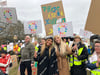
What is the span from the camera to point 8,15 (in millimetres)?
5680

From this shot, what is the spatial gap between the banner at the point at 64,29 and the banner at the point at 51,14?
407mm

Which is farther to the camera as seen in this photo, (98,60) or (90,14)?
(90,14)

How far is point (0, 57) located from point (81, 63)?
2.60 m

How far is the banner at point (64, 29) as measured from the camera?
519 centimetres

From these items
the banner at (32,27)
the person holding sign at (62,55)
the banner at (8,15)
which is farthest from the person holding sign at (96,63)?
the banner at (8,15)

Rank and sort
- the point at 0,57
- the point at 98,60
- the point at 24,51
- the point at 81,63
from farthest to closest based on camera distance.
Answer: the point at 24,51, the point at 0,57, the point at 81,63, the point at 98,60

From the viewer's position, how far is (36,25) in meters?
5.93

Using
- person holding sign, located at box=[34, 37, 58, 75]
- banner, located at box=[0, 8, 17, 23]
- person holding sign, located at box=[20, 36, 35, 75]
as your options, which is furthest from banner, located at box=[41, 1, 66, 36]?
person holding sign, located at box=[34, 37, 58, 75]

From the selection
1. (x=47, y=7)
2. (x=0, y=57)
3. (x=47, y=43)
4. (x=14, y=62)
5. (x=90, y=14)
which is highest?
(x=47, y=7)

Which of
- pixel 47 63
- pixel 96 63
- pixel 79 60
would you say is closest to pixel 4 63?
pixel 47 63

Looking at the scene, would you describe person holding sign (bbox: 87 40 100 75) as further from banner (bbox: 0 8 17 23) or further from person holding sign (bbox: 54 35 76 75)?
banner (bbox: 0 8 17 23)

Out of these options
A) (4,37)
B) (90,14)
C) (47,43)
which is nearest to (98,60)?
(47,43)

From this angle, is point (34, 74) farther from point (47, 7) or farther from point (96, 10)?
point (96, 10)

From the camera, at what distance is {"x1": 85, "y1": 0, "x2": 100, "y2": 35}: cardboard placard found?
12.7 feet
